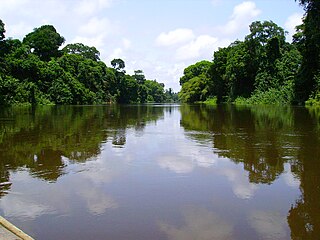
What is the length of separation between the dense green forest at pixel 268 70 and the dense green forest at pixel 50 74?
85.3ft

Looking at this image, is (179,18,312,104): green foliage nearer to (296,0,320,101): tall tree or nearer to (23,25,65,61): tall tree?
(296,0,320,101): tall tree

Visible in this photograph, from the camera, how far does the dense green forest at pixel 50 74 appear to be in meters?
46.7

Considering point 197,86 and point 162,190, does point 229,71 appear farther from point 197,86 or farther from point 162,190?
point 162,190

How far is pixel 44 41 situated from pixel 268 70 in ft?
132

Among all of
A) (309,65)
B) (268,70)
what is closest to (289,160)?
(309,65)

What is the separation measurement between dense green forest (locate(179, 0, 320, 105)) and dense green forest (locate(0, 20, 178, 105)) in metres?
26.0

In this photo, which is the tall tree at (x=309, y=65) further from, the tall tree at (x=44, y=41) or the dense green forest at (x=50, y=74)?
the tall tree at (x=44, y=41)

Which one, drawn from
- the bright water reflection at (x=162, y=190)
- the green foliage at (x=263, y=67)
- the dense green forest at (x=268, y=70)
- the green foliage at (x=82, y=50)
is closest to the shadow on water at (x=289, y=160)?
the bright water reflection at (x=162, y=190)

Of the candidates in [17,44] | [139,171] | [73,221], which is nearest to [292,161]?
[139,171]

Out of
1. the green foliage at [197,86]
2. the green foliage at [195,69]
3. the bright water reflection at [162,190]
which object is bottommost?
the bright water reflection at [162,190]

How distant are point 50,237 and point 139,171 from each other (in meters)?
3.20

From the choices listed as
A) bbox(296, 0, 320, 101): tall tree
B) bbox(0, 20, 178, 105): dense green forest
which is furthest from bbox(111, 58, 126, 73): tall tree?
bbox(296, 0, 320, 101): tall tree

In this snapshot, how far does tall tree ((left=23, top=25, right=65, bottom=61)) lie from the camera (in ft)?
219

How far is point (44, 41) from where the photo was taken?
66938 millimetres
